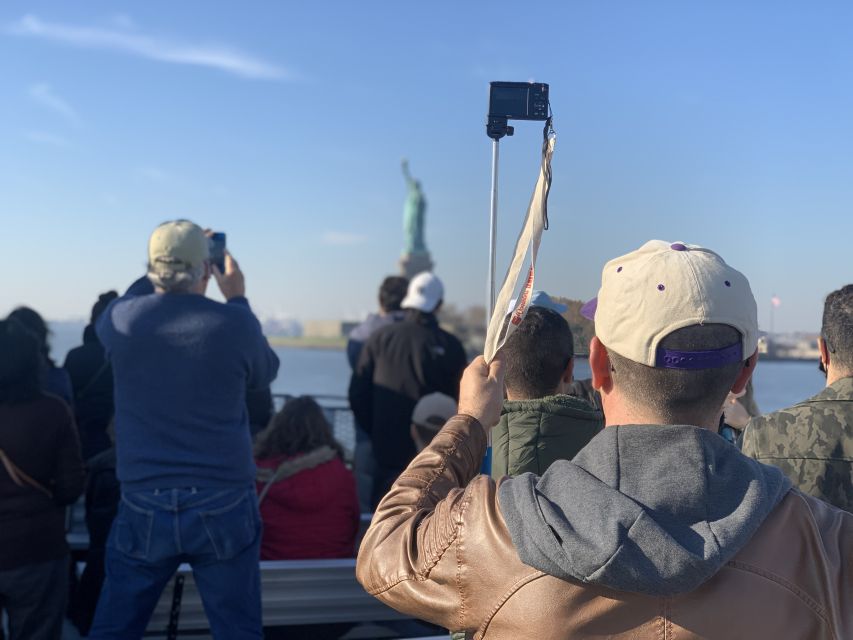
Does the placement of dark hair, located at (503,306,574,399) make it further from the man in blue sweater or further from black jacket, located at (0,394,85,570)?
black jacket, located at (0,394,85,570)

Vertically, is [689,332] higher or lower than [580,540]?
higher

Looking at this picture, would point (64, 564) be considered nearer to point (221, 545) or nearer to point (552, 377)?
point (221, 545)

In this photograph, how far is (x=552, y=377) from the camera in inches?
93.8

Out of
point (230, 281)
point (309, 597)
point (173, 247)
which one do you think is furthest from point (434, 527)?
point (309, 597)

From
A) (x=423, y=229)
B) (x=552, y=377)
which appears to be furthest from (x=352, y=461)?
(x=423, y=229)

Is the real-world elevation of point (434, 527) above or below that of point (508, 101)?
below

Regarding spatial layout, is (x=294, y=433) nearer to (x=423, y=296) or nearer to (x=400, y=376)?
(x=400, y=376)

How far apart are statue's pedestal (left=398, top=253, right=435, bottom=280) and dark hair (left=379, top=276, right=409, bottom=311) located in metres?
A: 57.7

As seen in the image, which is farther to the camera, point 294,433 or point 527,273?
point 294,433

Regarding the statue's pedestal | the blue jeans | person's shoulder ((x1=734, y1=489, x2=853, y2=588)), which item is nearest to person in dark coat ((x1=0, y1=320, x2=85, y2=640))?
the blue jeans

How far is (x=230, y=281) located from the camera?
11.4ft

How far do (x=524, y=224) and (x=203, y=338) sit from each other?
1552mm

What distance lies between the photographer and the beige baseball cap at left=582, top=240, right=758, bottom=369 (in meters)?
1.38

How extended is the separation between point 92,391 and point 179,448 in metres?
1.77
